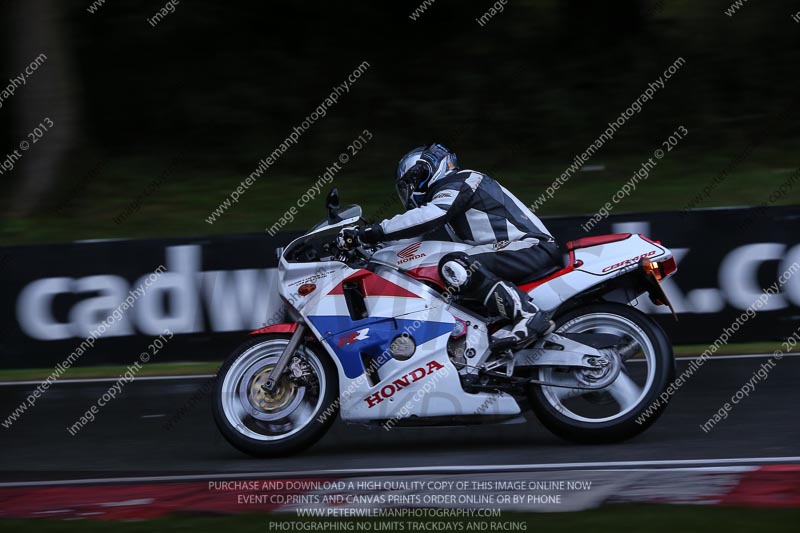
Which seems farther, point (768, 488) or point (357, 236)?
point (357, 236)

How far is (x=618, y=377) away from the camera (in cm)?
658

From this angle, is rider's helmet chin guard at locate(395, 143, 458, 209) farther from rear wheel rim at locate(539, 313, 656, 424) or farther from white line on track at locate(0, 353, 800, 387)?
white line on track at locate(0, 353, 800, 387)

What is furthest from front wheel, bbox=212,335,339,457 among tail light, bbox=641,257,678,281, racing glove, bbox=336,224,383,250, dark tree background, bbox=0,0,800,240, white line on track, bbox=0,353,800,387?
dark tree background, bbox=0,0,800,240

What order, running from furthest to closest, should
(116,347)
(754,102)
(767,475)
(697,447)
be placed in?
1. (754,102)
2. (116,347)
3. (697,447)
4. (767,475)

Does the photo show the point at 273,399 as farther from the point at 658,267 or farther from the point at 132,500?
the point at 658,267

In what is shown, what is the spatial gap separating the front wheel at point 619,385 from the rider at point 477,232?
350mm

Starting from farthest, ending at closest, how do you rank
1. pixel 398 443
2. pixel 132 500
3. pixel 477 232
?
pixel 398 443 < pixel 477 232 < pixel 132 500

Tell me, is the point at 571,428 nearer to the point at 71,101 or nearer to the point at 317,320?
the point at 317,320

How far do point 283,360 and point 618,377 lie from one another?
207cm

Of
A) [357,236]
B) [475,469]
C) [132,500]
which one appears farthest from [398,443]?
[132,500]

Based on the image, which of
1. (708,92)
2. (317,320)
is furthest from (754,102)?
(317,320)

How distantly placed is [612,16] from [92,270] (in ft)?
36.7

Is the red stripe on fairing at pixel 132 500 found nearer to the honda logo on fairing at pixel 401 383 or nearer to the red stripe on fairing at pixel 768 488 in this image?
the honda logo on fairing at pixel 401 383

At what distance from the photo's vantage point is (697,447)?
6.43 m
